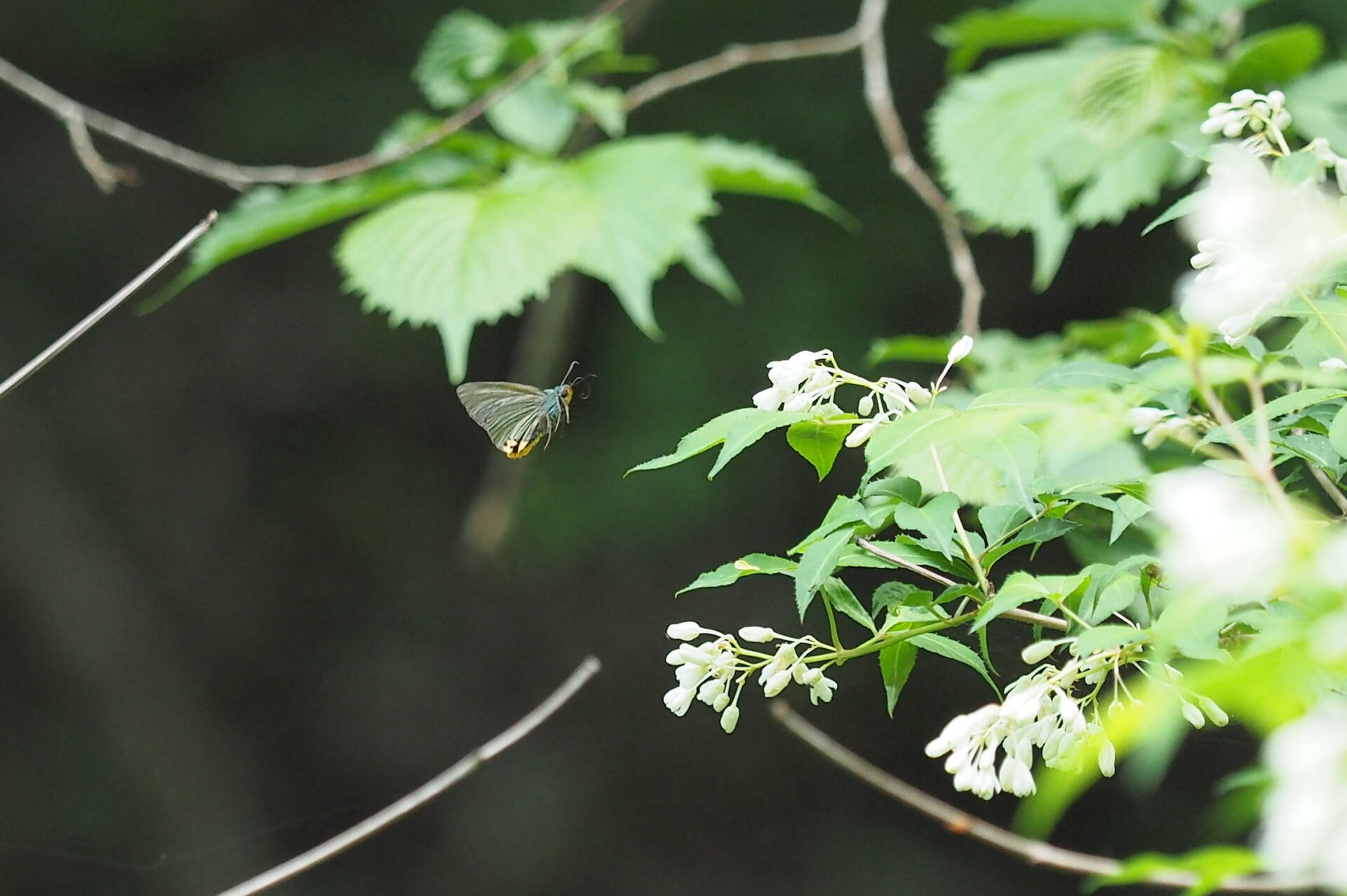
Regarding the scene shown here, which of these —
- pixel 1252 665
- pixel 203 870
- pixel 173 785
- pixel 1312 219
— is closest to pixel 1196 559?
pixel 1252 665

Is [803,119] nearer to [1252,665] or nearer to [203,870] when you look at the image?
[203,870]

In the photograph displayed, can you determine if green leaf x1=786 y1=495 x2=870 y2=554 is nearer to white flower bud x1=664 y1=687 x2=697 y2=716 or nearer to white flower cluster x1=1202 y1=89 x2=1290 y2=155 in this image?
white flower bud x1=664 y1=687 x2=697 y2=716

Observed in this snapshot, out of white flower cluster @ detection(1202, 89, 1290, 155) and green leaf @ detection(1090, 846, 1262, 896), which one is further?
white flower cluster @ detection(1202, 89, 1290, 155)

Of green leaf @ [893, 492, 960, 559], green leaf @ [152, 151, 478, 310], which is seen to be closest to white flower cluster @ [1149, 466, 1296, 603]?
green leaf @ [893, 492, 960, 559]

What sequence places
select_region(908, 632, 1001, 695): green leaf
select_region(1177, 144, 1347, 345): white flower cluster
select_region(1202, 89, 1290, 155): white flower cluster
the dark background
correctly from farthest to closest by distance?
the dark background → select_region(1202, 89, 1290, 155): white flower cluster → select_region(908, 632, 1001, 695): green leaf → select_region(1177, 144, 1347, 345): white flower cluster

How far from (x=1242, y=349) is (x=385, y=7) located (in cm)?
177

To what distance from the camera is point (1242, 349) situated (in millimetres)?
490

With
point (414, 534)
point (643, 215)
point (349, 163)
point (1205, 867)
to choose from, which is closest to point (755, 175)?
point (643, 215)

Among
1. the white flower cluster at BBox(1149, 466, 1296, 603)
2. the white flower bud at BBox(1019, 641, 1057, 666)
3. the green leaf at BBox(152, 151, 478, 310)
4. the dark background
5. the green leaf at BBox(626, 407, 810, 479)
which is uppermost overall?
the green leaf at BBox(152, 151, 478, 310)

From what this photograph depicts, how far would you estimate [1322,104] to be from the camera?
91 cm

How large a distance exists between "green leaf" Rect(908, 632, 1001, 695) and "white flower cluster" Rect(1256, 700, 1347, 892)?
0.20 meters

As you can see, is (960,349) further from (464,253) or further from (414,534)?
(414,534)

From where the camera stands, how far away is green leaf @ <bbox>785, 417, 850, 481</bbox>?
452 mm

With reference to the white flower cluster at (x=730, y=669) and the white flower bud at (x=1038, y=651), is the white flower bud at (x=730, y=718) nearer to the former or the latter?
the white flower cluster at (x=730, y=669)
